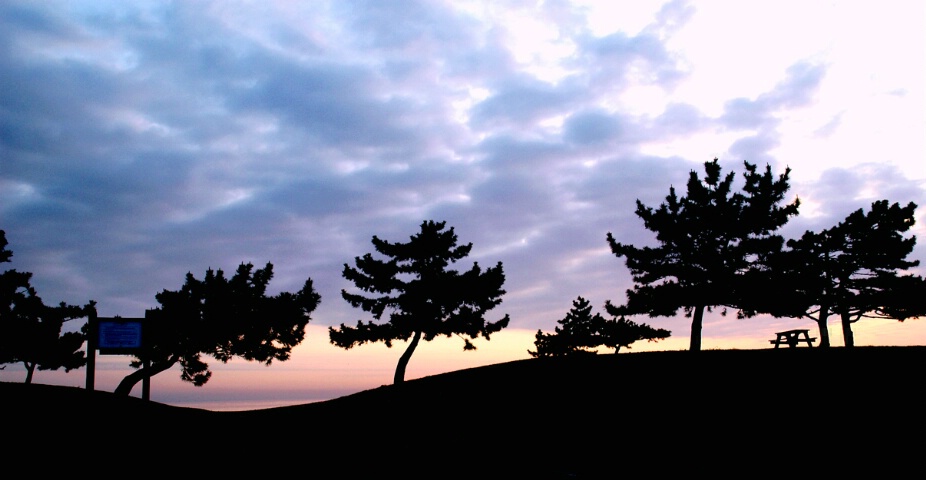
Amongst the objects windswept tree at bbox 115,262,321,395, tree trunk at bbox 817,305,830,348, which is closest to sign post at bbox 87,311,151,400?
windswept tree at bbox 115,262,321,395

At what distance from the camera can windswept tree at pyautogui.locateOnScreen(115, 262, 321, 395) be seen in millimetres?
32094

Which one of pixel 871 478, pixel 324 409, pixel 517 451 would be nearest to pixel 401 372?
pixel 324 409

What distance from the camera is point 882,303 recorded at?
129ft

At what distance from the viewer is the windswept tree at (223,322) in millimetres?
32094

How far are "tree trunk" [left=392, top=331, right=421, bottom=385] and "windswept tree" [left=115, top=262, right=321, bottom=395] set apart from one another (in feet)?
19.7

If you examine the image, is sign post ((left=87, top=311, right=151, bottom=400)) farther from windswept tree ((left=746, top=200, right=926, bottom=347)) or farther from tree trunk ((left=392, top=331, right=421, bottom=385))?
windswept tree ((left=746, top=200, right=926, bottom=347))

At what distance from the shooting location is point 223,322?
3222cm

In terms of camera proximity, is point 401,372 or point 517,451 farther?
point 401,372

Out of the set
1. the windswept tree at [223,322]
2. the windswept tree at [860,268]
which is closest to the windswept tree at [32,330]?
the windswept tree at [223,322]

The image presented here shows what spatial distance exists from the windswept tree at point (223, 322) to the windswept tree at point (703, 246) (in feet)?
64.4

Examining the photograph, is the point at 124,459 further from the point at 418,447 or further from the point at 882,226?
the point at 882,226

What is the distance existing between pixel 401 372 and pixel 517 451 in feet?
70.8

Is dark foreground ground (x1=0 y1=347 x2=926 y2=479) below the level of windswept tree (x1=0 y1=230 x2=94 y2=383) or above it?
below

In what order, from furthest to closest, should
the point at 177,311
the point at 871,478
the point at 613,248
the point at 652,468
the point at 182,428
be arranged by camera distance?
the point at 613,248 → the point at 177,311 → the point at 182,428 → the point at 652,468 → the point at 871,478
